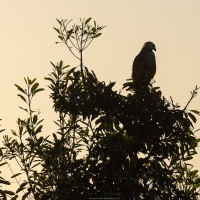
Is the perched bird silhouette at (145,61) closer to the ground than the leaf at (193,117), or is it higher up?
higher up

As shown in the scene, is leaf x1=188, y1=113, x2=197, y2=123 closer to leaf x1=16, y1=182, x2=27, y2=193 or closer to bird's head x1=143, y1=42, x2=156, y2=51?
leaf x1=16, y1=182, x2=27, y2=193

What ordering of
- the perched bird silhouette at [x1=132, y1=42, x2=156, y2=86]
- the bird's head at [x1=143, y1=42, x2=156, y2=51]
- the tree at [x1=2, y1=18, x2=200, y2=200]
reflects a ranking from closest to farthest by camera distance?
the tree at [x1=2, y1=18, x2=200, y2=200], the perched bird silhouette at [x1=132, y1=42, x2=156, y2=86], the bird's head at [x1=143, y1=42, x2=156, y2=51]

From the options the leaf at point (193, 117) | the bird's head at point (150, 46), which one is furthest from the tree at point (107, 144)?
the bird's head at point (150, 46)

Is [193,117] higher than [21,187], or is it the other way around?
[193,117]

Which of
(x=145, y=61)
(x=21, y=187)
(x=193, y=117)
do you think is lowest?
(x=21, y=187)

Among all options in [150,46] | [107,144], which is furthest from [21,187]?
[150,46]

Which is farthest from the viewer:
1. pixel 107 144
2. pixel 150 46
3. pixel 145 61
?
pixel 150 46

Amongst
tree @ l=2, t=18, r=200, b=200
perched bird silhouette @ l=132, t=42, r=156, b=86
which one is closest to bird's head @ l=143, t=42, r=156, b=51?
perched bird silhouette @ l=132, t=42, r=156, b=86

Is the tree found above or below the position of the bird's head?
below

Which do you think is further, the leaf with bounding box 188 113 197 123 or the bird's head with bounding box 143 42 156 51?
the bird's head with bounding box 143 42 156 51

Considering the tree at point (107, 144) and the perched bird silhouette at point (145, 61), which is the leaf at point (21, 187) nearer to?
the tree at point (107, 144)

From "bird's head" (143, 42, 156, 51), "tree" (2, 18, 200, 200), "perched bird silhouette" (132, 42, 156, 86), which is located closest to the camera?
"tree" (2, 18, 200, 200)

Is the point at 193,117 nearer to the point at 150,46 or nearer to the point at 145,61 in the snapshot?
the point at 145,61

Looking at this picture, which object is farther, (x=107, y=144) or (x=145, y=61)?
(x=145, y=61)
